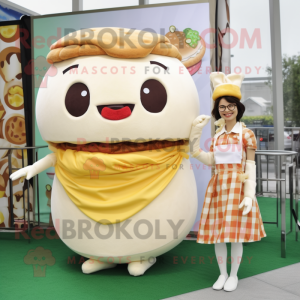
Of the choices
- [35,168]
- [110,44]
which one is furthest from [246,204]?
[35,168]

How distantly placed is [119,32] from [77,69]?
41 cm

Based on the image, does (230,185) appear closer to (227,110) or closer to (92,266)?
(227,110)

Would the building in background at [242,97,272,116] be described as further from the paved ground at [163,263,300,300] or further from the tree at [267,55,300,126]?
the paved ground at [163,263,300,300]

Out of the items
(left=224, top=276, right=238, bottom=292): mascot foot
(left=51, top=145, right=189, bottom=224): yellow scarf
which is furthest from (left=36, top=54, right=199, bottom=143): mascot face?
(left=224, top=276, right=238, bottom=292): mascot foot

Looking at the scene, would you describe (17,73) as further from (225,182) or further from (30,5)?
(225,182)

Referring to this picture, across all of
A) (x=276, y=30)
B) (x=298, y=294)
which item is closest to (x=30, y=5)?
(x=276, y=30)

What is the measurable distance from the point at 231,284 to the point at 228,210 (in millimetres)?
533

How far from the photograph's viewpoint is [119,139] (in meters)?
2.71

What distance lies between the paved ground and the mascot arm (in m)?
1.40

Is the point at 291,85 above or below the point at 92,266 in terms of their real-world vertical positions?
above

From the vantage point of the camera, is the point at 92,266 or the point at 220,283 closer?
the point at 220,283

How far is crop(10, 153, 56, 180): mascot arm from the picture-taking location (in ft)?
9.64

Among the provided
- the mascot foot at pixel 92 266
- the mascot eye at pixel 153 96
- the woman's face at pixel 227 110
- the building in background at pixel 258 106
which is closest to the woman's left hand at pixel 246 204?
the woman's face at pixel 227 110

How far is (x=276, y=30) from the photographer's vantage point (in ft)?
18.2
